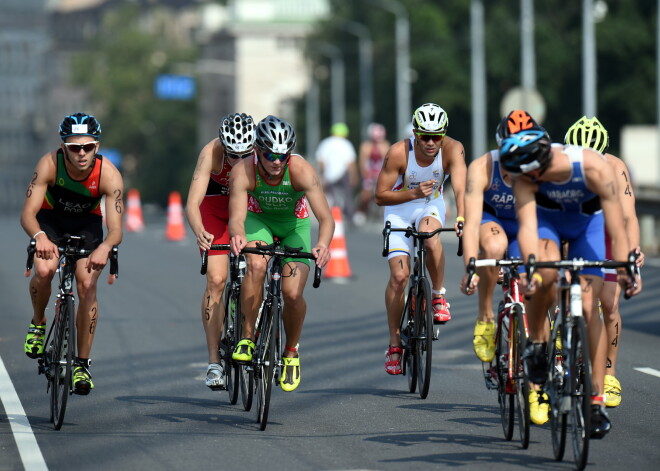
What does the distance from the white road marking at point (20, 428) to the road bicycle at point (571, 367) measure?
2496 millimetres

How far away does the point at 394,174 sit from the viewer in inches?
454

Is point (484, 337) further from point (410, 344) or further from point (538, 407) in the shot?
point (410, 344)

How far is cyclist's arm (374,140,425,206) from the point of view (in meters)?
11.5

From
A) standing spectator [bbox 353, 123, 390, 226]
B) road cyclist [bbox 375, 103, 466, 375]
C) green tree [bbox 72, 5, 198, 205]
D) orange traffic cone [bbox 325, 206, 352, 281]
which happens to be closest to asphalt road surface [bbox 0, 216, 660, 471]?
road cyclist [bbox 375, 103, 466, 375]

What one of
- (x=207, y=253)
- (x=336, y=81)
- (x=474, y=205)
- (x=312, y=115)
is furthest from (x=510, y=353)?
(x=312, y=115)

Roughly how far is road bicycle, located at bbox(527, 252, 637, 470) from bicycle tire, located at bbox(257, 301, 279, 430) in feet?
5.73

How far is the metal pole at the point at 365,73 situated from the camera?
66.0m

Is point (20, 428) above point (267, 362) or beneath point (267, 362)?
beneath

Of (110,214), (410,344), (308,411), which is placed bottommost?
(308,411)

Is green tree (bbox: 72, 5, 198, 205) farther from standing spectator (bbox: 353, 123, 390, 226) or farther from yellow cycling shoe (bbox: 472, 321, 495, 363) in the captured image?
yellow cycling shoe (bbox: 472, 321, 495, 363)

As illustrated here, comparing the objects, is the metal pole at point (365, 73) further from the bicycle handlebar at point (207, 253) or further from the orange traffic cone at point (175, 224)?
the bicycle handlebar at point (207, 253)

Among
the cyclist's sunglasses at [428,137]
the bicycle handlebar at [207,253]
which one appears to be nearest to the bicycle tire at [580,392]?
the bicycle handlebar at [207,253]

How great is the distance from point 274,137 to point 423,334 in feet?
6.59

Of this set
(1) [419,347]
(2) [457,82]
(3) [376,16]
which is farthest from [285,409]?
(3) [376,16]
